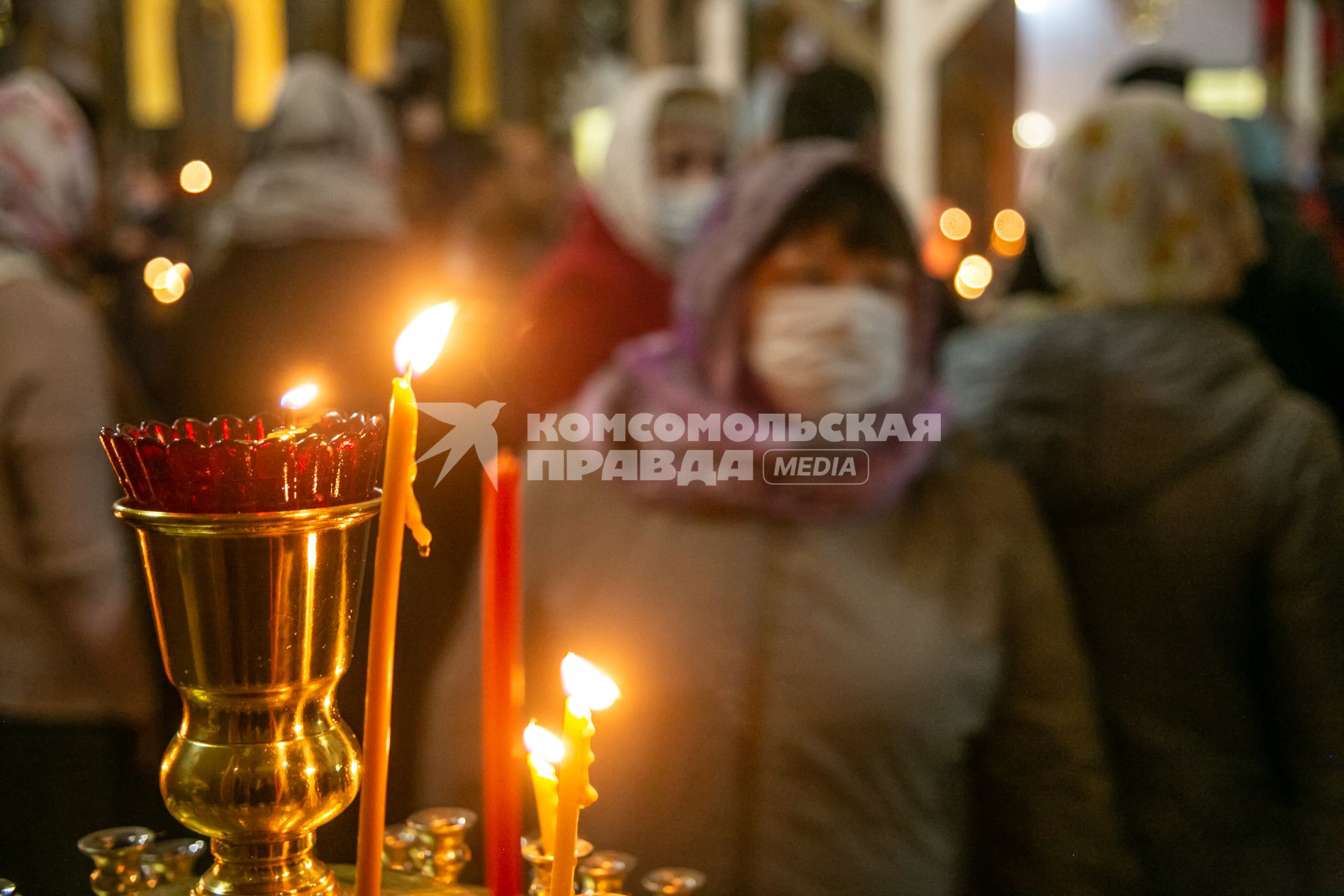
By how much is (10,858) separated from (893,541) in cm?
87

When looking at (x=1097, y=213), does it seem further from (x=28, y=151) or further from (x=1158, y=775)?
(x=28, y=151)

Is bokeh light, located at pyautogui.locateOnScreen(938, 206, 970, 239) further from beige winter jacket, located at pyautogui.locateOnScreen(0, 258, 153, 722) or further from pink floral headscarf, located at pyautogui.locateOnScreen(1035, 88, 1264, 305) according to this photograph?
beige winter jacket, located at pyautogui.locateOnScreen(0, 258, 153, 722)

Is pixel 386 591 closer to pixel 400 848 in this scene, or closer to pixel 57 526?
pixel 400 848

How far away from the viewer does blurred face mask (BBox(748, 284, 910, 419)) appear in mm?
1383

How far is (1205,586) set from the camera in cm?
144

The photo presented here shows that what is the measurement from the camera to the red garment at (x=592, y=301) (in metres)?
2.02

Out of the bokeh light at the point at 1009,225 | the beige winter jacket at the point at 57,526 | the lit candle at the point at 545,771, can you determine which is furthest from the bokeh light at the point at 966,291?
the lit candle at the point at 545,771

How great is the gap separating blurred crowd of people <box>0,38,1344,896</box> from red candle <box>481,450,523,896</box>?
0.60 meters

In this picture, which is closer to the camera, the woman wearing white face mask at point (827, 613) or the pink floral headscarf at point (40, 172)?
the woman wearing white face mask at point (827, 613)

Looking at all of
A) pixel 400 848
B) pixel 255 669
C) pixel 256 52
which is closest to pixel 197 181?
pixel 400 848

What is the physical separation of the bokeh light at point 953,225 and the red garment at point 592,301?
4.73 feet

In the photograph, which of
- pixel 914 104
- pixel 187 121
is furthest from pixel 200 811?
pixel 187 121

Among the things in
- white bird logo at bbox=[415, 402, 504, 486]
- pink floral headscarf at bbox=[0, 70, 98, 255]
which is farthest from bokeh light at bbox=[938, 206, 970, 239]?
white bird logo at bbox=[415, 402, 504, 486]
